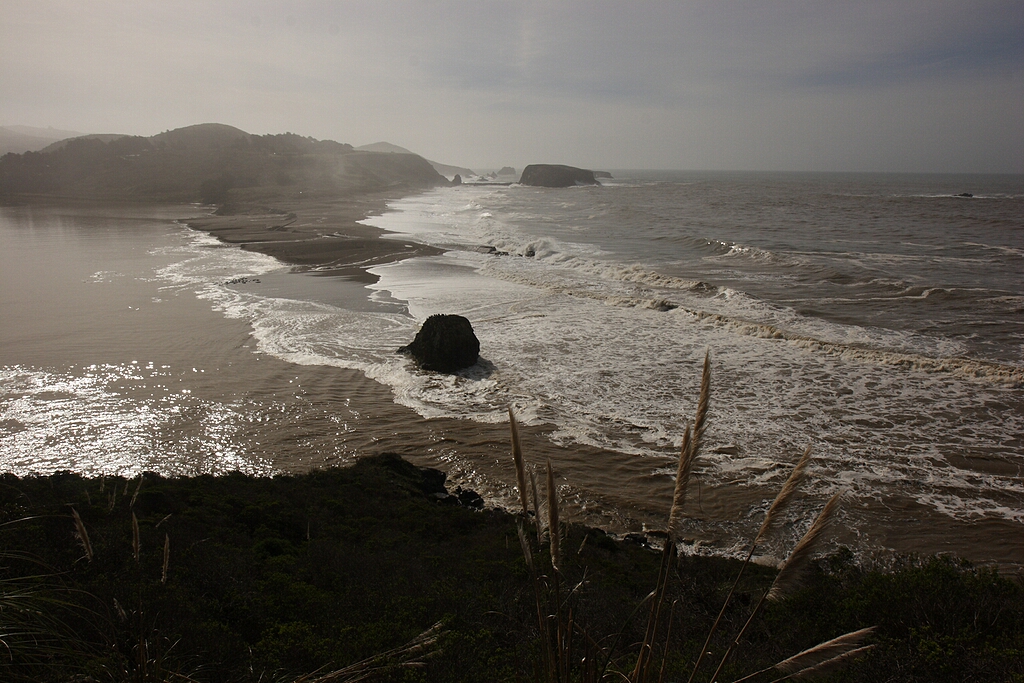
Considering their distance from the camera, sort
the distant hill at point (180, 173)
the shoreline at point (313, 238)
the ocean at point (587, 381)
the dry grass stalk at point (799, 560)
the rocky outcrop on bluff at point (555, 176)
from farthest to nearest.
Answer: the rocky outcrop on bluff at point (555, 176) → the distant hill at point (180, 173) → the shoreline at point (313, 238) → the ocean at point (587, 381) → the dry grass stalk at point (799, 560)

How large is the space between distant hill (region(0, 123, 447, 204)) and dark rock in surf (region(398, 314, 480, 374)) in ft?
171

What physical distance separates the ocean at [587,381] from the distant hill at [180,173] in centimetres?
4576

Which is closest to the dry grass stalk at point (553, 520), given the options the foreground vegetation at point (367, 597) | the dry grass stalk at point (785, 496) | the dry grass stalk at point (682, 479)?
the dry grass stalk at point (682, 479)

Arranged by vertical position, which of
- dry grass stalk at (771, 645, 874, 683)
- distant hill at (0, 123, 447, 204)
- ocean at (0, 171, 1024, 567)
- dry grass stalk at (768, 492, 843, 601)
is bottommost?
ocean at (0, 171, 1024, 567)

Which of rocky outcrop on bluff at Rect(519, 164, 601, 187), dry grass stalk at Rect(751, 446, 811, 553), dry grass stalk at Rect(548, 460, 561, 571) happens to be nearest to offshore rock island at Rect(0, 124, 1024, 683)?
dry grass stalk at Rect(548, 460, 561, 571)

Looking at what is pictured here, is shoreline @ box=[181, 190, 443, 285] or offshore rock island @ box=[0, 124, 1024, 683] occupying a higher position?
shoreline @ box=[181, 190, 443, 285]

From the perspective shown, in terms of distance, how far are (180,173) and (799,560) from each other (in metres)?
91.9

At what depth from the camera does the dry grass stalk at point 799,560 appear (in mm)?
1490

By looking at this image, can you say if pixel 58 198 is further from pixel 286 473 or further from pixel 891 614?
pixel 891 614

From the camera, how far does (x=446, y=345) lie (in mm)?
12000

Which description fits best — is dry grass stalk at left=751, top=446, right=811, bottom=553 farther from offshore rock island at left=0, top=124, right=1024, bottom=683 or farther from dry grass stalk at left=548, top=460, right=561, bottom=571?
dry grass stalk at left=548, top=460, right=561, bottom=571

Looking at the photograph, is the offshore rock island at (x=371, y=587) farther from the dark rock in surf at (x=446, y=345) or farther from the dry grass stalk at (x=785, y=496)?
the dark rock in surf at (x=446, y=345)

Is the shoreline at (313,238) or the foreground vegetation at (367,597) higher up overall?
the shoreline at (313,238)

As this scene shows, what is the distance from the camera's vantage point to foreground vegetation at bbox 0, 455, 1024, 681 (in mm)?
2982
